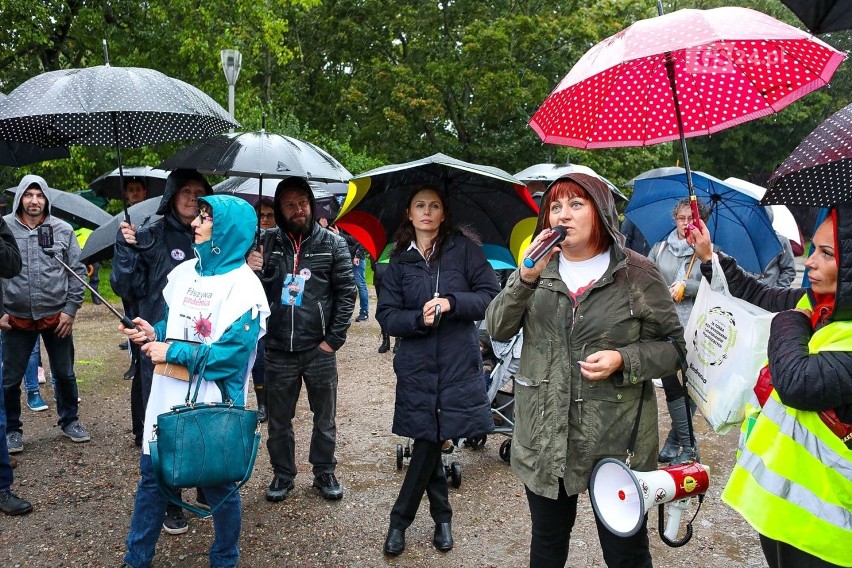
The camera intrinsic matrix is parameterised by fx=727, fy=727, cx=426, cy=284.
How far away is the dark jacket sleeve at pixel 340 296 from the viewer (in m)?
4.84

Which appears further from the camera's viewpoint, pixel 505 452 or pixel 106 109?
pixel 505 452

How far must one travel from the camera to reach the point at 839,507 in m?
2.17

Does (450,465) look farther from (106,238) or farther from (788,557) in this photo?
(106,238)

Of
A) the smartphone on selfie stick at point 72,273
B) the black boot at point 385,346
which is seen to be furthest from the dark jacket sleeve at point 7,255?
the black boot at point 385,346

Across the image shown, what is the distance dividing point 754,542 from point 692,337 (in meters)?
2.14

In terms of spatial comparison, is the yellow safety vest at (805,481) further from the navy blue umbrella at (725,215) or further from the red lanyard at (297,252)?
the red lanyard at (297,252)

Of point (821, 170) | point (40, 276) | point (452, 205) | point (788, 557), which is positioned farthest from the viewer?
point (40, 276)

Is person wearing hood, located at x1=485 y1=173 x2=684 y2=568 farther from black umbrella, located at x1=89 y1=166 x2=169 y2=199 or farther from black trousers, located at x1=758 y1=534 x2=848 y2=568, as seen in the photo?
black umbrella, located at x1=89 y1=166 x2=169 y2=199

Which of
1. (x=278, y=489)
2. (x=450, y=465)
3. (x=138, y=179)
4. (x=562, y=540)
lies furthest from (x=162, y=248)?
(x=138, y=179)

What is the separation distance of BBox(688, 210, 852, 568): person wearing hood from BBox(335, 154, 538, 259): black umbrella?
6.20ft

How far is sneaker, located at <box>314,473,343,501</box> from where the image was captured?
486cm

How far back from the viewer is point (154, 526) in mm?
3658

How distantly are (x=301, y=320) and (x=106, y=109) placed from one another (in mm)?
1702

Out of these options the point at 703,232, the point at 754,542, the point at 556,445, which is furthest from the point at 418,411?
the point at 754,542
